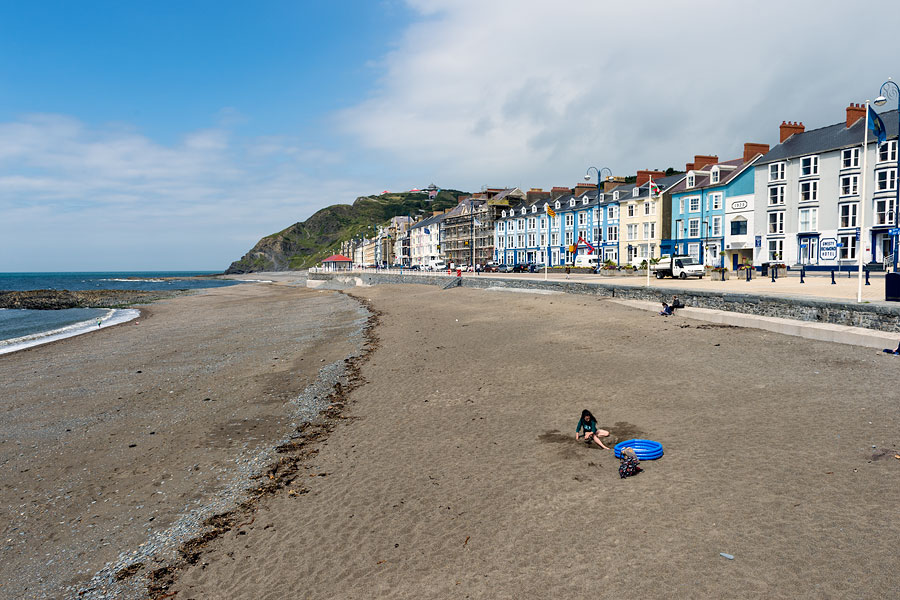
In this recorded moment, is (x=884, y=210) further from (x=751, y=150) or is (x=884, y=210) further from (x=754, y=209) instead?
(x=751, y=150)

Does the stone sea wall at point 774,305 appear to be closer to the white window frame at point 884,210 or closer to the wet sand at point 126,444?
the wet sand at point 126,444

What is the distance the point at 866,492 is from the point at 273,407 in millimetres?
10636

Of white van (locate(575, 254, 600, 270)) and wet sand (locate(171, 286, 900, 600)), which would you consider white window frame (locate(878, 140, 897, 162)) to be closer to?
white van (locate(575, 254, 600, 270))

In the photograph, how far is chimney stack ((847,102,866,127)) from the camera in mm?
44469

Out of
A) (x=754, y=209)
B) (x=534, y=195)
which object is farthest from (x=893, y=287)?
(x=534, y=195)

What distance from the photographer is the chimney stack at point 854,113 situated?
44469 mm

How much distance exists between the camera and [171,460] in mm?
8758

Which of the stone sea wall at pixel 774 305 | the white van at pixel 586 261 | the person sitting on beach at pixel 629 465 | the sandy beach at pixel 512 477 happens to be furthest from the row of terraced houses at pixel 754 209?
the person sitting on beach at pixel 629 465

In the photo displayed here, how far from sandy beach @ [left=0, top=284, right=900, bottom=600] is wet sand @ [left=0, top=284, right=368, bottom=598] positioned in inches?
2.5

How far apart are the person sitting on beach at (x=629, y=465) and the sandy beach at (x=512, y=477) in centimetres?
12

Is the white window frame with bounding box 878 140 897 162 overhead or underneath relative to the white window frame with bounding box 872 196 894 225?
overhead

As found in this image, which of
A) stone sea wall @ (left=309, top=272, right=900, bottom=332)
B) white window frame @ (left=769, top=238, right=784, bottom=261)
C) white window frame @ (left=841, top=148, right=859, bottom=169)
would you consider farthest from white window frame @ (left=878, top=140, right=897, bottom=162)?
stone sea wall @ (left=309, top=272, right=900, bottom=332)

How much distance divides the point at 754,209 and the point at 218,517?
189ft

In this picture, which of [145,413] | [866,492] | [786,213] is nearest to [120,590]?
[145,413]
